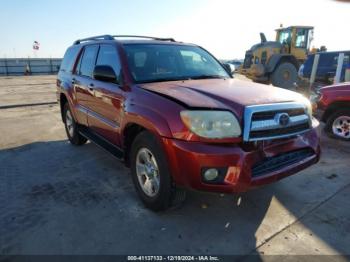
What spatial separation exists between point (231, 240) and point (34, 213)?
85.4 inches

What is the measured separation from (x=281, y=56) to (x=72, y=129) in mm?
11817

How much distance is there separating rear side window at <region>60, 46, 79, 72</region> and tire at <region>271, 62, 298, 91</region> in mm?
11106

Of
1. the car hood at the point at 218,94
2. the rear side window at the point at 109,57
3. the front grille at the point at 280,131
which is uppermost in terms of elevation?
the rear side window at the point at 109,57

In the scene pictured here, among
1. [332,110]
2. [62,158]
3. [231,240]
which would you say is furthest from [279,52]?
[231,240]

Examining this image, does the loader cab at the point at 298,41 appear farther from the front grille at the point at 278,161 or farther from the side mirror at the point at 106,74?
the side mirror at the point at 106,74

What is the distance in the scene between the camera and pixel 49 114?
31.2 ft

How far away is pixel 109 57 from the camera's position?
166 inches

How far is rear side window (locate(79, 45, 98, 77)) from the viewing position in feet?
15.8

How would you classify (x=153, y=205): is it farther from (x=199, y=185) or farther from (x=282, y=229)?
(x=282, y=229)

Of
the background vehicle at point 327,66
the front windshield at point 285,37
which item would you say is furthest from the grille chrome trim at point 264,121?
the front windshield at point 285,37

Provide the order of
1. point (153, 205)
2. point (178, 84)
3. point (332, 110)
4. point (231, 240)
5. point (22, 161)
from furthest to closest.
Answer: point (332, 110)
point (22, 161)
point (178, 84)
point (153, 205)
point (231, 240)

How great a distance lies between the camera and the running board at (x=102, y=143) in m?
3.95

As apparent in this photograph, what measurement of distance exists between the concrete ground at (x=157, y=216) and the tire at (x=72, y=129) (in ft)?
3.19

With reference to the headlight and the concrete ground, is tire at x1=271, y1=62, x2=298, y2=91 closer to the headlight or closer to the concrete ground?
the concrete ground
